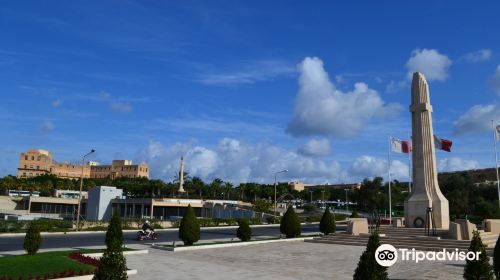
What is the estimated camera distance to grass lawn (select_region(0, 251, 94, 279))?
1366cm

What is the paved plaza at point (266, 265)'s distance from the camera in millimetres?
15109

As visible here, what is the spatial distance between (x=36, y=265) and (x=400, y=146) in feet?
100

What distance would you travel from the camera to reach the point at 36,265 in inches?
592

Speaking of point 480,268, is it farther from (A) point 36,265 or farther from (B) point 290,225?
(B) point 290,225

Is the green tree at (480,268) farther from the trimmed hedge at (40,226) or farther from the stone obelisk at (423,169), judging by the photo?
the trimmed hedge at (40,226)

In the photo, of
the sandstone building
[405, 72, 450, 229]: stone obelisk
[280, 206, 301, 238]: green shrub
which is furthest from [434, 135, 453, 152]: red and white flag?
the sandstone building

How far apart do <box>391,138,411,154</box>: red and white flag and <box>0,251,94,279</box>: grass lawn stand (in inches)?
1100

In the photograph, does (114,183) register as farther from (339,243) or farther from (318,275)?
(318,275)

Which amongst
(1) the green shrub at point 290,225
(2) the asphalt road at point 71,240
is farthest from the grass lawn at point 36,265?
(1) the green shrub at point 290,225

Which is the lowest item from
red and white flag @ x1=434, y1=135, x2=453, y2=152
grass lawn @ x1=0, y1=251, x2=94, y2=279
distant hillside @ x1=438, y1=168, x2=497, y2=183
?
grass lawn @ x1=0, y1=251, x2=94, y2=279

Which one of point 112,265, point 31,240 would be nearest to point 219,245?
point 31,240

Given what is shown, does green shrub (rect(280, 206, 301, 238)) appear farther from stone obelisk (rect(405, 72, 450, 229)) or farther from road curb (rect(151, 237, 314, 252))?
stone obelisk (rect(405, 72, 450, 229))

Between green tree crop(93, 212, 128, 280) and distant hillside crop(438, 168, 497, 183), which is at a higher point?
distant hillside crop(438, 168, 497, 183)

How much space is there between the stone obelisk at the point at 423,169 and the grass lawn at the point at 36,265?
22.6m
